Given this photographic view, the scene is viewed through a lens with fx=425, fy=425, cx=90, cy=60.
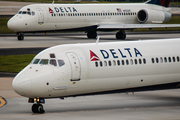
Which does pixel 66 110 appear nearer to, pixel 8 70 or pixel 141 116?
pixel 141 116

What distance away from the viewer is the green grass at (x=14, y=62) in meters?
32.5

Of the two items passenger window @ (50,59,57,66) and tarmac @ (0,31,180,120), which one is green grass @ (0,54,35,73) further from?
passenger window @ (50,59,57,66)

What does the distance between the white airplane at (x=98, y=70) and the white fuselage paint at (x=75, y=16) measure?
103 feet

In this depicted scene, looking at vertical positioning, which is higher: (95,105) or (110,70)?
(110,70)

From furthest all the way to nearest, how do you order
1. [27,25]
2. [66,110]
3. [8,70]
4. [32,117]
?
1. [27,25]
2. [8,70]
3. [66,110]
4. [32,117]

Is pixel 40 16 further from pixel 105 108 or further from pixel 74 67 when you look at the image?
pixel 74 67

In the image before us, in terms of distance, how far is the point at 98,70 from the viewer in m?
18.9

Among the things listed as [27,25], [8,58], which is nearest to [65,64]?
[8,58]

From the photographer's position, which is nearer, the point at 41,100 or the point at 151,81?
the point at 41,100

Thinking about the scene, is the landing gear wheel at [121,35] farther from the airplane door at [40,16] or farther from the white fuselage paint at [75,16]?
the airplane door at [40,16]

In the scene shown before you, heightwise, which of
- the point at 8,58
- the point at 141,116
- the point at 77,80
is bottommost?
the point at 8,58

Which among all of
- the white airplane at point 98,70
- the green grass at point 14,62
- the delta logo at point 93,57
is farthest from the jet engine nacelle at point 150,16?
the delta logo at point 93,57

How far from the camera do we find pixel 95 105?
66.9ft

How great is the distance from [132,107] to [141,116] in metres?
2.26
